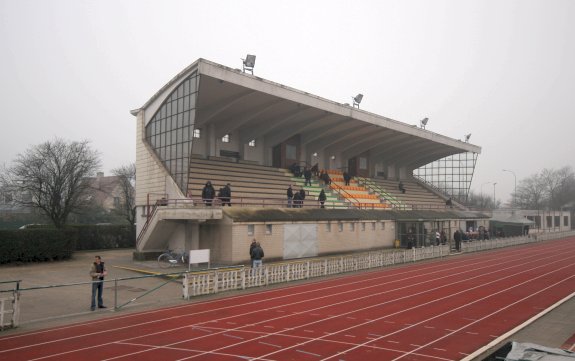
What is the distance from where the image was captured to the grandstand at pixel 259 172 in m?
26.8

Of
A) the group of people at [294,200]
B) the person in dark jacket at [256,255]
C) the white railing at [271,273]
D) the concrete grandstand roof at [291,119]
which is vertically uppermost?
the concrete grandstand roof at [291,119]

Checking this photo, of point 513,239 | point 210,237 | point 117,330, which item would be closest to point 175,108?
point 210,237

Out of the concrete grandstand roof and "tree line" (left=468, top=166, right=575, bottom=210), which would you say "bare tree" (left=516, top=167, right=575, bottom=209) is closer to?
"tree line" (left=468, top=166, right=575, bottom=210)

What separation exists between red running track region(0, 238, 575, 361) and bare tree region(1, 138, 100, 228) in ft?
86.1

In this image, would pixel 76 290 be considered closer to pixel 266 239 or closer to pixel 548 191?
pixel 266 239

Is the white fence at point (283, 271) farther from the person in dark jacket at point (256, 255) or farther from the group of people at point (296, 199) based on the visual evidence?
the group of people at point (296, 199)

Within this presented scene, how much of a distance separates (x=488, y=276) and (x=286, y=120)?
2070 cm

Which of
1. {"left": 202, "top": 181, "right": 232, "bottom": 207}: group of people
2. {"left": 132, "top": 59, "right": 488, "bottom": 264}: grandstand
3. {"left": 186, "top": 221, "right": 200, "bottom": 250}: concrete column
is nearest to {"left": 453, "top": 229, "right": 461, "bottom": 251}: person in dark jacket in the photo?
{"left": 132, "top": 59, "right": 488, "bottom": 264}: grandstand

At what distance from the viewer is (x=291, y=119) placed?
3856 cm

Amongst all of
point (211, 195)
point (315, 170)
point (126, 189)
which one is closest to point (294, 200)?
point (211, 195)

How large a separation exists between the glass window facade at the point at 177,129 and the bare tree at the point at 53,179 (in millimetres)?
10594

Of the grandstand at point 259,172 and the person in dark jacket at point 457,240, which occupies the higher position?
the grandstand at point 259,172

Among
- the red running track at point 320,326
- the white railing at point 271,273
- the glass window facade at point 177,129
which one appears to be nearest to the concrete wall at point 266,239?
the white railing at point 271,273

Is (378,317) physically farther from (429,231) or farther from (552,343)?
(429,231)
